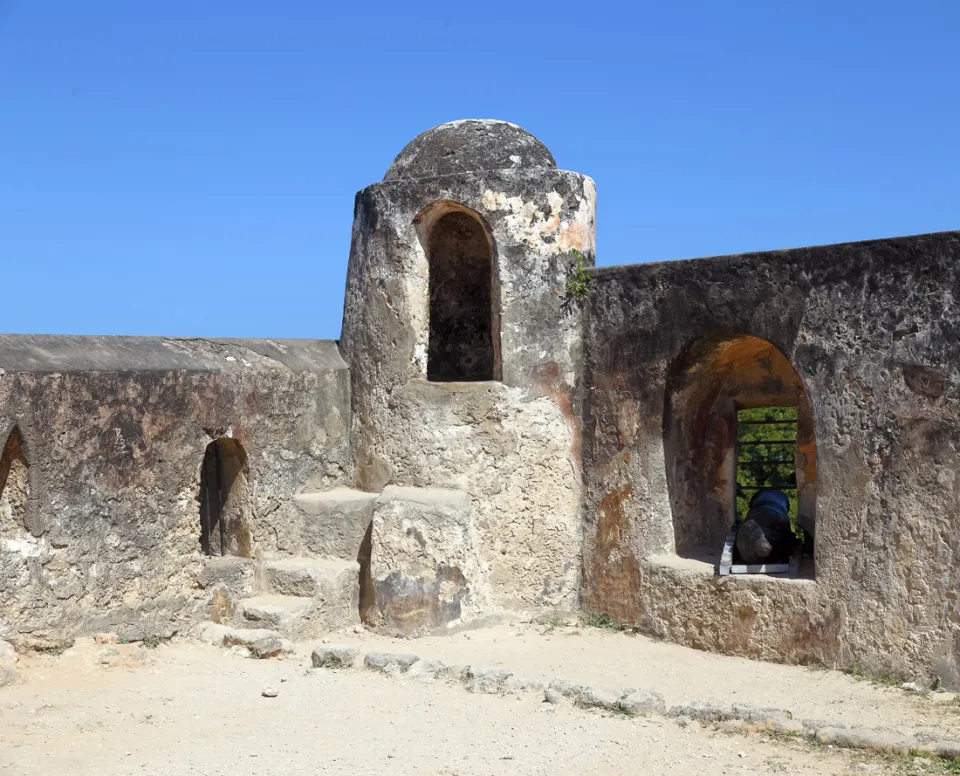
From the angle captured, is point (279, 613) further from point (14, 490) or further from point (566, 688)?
point (566, 688)

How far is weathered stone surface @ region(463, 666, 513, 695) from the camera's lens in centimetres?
726

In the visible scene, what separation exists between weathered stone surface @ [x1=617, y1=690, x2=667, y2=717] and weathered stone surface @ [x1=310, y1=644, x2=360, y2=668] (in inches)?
76.4

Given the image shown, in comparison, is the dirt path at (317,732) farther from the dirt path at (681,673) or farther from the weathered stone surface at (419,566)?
the weathered stone surface at (419,566)

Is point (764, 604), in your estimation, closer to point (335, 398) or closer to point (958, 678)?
point (958, 678)

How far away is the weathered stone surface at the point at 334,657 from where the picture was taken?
7812 millimetres

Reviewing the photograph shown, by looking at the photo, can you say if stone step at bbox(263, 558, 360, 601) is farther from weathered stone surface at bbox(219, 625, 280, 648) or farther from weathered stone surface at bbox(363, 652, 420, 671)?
weathered stone surface at bbox(363, 652, 420, 671)

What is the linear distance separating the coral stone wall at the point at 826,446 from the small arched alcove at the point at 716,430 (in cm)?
15

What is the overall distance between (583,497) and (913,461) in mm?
2669

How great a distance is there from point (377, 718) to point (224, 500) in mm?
2824

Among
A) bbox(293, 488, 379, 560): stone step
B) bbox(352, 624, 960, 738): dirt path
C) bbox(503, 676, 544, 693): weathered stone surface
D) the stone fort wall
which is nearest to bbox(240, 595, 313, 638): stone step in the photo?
the stone fort wall

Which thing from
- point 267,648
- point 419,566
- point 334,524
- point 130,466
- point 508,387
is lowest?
point 267,648

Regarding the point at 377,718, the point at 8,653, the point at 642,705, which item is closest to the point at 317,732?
the point at 377,718

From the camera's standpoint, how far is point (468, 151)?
9641 millimetres

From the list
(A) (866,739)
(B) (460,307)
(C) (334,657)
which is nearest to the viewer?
(A) (866,739)
